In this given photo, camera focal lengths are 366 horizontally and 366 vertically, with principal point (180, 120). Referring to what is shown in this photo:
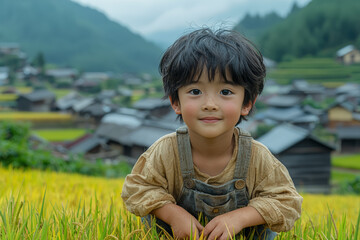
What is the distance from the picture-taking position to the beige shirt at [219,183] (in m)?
1.33

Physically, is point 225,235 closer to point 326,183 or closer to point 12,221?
point 12,221

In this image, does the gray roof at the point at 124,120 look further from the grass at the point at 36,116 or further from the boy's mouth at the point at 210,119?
the boy's mouth at the point at 210,119

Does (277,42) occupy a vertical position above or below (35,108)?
above

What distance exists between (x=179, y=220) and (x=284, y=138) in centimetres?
1276

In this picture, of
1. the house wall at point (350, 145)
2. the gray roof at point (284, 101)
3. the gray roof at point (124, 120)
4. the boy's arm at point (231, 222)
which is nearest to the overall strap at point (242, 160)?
the boy's arm at point (231, 222)

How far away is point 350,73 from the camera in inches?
1639

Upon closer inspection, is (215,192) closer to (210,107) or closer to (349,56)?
(210,107)

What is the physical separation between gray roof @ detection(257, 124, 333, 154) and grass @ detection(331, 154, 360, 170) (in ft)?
27.0

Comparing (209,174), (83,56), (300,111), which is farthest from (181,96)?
(83,56)

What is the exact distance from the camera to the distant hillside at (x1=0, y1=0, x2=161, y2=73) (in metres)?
67.2

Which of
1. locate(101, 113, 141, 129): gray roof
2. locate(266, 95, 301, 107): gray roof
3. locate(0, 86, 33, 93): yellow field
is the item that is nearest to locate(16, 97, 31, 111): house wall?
locate(0, 86, 33, 93): yellow field

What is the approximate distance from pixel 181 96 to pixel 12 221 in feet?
2.47

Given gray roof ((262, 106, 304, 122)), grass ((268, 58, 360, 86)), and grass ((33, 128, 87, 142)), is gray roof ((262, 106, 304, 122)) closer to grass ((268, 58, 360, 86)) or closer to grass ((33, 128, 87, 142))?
grass ((268, 58, 360, 86))

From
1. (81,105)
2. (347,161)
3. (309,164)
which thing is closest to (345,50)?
(347,161)
